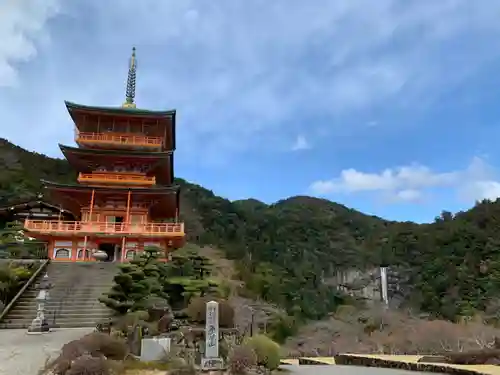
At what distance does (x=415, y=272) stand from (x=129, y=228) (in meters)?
37.6

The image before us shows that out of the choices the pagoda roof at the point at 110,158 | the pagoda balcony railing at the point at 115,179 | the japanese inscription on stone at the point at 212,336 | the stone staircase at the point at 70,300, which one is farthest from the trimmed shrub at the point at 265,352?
the pagoda balcony railing at the point at 115,179

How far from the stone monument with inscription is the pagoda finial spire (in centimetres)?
2382

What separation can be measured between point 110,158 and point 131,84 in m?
8.32

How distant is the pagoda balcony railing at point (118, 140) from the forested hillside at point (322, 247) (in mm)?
10862

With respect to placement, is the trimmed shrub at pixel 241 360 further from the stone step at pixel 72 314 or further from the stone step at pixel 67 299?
the stone step at pixel 67 299

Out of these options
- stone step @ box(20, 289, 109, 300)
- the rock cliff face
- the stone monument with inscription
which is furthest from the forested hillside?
the stone monument with inscription

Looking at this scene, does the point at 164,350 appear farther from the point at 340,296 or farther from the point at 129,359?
the point at 340,296

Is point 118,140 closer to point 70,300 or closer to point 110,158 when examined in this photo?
point 110,158

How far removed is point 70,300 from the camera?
16562 millimetres

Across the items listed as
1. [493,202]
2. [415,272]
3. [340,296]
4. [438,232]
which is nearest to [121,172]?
[340,296]

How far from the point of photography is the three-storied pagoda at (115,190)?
24.1 m

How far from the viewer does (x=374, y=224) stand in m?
76.4

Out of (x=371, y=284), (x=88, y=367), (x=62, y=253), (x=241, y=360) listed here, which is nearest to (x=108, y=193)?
(x=62, y=253)

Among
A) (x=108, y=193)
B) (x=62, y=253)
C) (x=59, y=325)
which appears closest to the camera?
(x=59, y=325)
